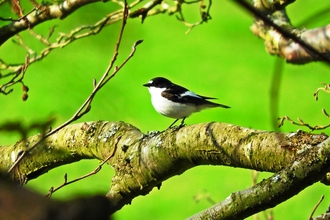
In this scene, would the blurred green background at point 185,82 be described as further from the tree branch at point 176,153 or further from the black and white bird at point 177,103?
the tree branch at point 176,153

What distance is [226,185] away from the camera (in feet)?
14.2

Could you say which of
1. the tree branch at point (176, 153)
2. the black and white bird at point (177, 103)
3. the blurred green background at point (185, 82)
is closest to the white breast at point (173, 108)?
the black and white bird at point (177, 103)

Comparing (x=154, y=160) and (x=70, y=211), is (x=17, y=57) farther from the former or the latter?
(x=70, y=211)

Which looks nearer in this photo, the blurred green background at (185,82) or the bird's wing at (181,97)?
the bird's wing at (181,97)

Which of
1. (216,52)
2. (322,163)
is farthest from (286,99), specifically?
(322,163)

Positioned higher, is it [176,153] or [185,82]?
[176,153]

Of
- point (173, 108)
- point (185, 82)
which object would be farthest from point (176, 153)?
point (185, 82)

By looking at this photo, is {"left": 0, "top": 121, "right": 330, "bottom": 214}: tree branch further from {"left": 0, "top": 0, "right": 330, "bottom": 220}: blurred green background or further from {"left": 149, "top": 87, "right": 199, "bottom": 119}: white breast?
{"left": 0, "top": 0, "right": 330, "bottom": 220}: blurred green background

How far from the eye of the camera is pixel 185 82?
538 cm

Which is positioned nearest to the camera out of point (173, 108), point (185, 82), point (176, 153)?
point (176, 153)

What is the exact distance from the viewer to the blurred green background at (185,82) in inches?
163

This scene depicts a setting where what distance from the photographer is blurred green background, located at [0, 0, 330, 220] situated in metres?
4.15

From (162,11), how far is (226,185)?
231cm

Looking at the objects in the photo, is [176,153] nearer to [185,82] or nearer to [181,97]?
[181,97]
